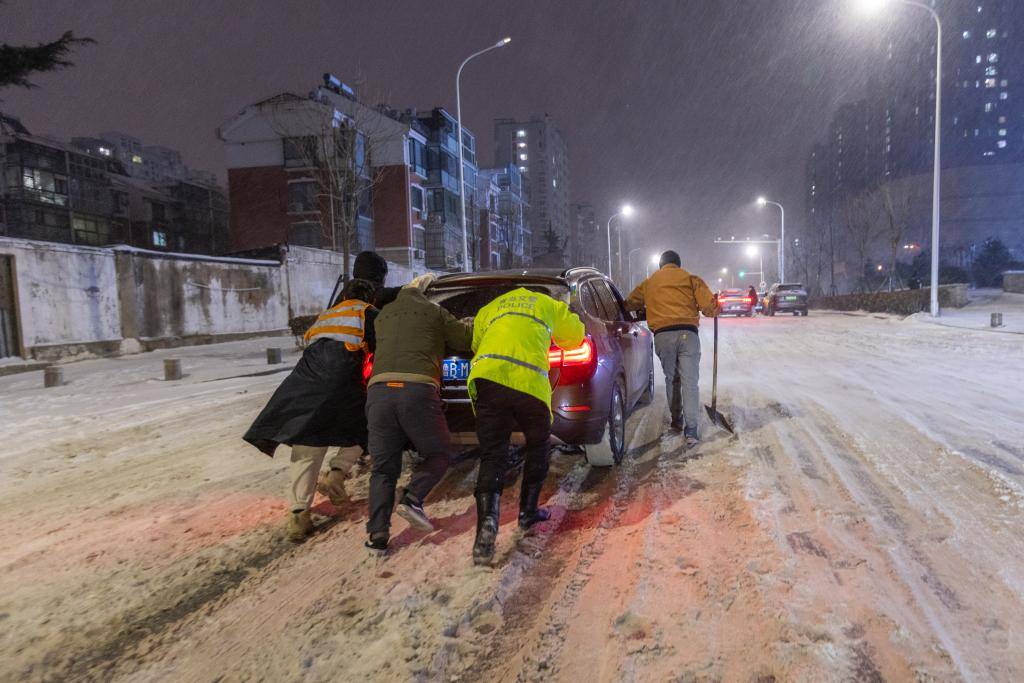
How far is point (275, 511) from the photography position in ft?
15.2

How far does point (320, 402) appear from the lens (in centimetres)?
402

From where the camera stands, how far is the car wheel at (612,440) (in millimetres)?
5059

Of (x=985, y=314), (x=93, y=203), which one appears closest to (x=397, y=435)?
(x=985, y=314)

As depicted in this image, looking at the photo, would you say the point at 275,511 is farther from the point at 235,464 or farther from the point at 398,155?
the point at 398,155

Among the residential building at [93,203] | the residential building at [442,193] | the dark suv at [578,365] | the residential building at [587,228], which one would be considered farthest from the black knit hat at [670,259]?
the residential building at [587,228]

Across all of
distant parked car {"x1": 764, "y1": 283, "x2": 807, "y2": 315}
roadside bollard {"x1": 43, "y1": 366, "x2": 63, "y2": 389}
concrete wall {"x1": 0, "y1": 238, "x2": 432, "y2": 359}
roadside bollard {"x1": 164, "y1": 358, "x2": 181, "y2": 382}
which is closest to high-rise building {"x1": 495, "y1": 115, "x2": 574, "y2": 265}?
distant parked car {"x1": 764, "y1": 283, "x2": 807, "y2": 315}

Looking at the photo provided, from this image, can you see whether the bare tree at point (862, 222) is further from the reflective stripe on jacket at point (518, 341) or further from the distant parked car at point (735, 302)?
the reflective stripe on jacket at point (518, 341)

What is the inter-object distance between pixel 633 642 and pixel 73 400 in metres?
10.1

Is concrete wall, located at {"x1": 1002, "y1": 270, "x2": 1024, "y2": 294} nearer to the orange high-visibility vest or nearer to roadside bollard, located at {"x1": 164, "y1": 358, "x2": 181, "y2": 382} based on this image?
roadside bollard, located at {"x1": 164, "y1": 358, "x2": 181, "y2": 382}

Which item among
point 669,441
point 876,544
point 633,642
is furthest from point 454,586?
point 669,441

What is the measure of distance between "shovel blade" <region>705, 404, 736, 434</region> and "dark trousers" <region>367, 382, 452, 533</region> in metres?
3.79

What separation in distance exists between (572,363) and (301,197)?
3914 cm

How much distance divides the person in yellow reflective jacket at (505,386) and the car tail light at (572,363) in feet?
1.93

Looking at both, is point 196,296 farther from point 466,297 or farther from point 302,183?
point 302,183
